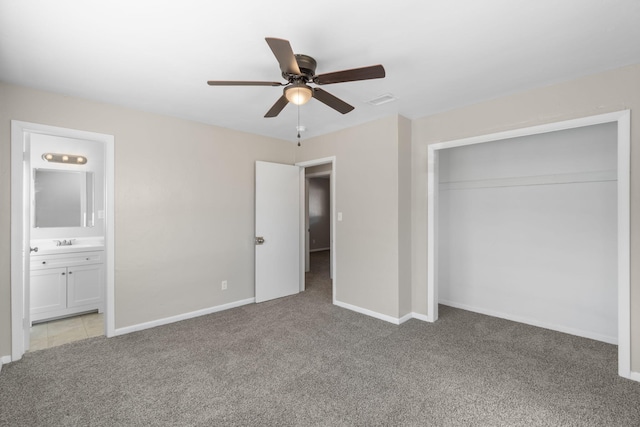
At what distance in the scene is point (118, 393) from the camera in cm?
226

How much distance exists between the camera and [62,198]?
13.6 ft

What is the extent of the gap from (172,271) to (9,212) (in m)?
1.51

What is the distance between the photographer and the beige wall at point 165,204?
2.86 meters

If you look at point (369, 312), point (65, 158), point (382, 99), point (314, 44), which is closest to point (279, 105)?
point (314, 44)

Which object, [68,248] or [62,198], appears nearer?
[68,248]

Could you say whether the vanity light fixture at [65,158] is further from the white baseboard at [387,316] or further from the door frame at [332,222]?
the white baseboard at [387,316]

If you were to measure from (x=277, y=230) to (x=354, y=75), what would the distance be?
2991mm

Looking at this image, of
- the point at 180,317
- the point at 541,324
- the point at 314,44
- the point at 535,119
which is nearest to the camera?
the point at 314,44

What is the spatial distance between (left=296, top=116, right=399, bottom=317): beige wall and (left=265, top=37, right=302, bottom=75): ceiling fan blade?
6.34 feet

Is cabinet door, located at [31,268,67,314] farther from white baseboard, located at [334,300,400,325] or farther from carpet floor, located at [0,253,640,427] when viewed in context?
white baseboard, located at [334,300,400,325]

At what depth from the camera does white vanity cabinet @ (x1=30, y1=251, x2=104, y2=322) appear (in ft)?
12.1

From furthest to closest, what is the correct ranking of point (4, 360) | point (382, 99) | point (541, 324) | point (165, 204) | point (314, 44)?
point (165, 204) < point (541, 324) < point (382, 99) < point (4, 360) < point (314, 44)

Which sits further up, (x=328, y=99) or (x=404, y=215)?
(x=328, y=99)

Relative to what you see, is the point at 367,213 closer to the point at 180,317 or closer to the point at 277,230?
the point at 277,230
